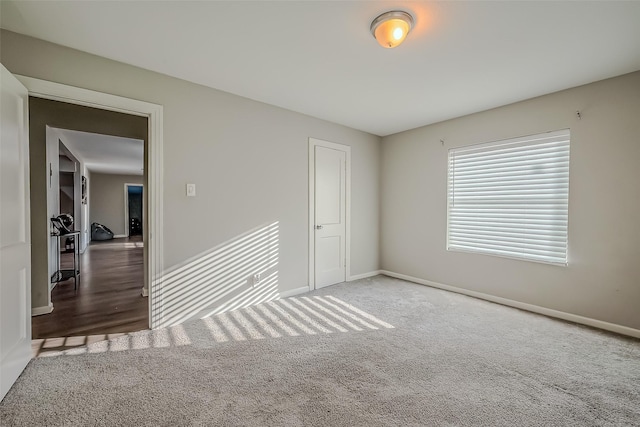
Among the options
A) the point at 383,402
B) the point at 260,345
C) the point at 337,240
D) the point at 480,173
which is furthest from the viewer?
the point at 337,240

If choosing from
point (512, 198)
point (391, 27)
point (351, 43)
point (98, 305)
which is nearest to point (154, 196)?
point (98, 305)

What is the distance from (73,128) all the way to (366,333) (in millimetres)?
4513

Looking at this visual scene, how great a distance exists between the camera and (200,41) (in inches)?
88.8

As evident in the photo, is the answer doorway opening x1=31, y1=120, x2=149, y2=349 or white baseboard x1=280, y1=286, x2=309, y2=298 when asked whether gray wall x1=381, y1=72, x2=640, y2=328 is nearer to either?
white baseboard x1=280, y1=286, x2=309, y2=298

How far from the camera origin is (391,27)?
76.9 inches

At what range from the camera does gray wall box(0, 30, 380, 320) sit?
7.92 feet

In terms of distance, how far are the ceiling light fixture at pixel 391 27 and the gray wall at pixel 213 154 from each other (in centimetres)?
187

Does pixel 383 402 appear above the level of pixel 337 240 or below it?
below

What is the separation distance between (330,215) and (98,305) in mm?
3132

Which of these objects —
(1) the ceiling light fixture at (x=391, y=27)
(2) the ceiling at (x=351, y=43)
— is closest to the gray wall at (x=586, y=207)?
(2) the ceiling at (x=351, y=43)

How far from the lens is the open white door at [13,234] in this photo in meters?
1.80

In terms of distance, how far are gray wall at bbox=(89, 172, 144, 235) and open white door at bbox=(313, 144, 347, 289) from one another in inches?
364

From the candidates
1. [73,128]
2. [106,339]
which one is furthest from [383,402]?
[73,128]

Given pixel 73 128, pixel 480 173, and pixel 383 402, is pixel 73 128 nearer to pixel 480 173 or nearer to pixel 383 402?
pixel 383 402
